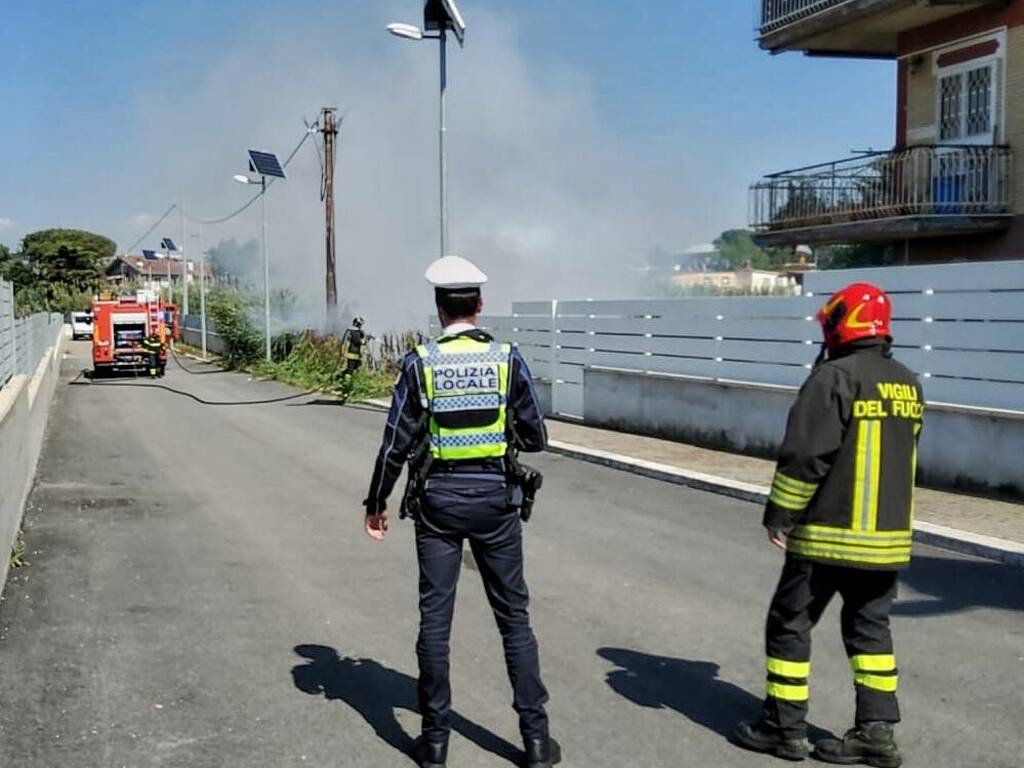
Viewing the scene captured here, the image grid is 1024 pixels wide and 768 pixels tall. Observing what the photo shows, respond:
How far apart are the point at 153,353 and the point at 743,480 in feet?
82.9

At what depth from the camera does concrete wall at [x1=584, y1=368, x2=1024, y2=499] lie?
9.87 meters

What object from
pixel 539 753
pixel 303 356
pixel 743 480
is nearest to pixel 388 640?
pixel 539 753

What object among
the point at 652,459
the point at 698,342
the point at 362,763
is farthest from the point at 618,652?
the point at 698,342

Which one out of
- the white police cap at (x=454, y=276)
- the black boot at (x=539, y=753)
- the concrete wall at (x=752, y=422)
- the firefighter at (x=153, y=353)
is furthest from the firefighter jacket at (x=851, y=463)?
the firefighter at (x=153, y=353)

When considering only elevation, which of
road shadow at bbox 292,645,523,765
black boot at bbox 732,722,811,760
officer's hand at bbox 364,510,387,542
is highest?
officer's hand at bbox 364,510,387,542

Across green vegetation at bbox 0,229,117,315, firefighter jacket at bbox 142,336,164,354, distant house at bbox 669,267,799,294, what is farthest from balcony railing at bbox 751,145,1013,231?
green vegetation at bbox 0,229,117,315

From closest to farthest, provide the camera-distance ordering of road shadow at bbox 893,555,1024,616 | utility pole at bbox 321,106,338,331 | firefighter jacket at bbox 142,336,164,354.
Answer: road shadow at bbox 893,555,1024,616 → firefighter jacket at bbox 142,336,164,354 → utility pole at bbox 321,106,338,331

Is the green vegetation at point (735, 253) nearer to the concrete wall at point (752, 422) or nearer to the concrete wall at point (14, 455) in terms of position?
the concrete wall at point (752, 422)

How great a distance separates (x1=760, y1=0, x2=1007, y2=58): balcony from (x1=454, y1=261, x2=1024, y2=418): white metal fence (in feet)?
24.5

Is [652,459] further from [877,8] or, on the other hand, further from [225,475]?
[877,8]

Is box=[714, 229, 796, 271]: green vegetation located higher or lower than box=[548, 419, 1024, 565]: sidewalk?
higher

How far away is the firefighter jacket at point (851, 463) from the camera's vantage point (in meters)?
4.32

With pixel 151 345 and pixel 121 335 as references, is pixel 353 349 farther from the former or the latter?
pixel 121 335

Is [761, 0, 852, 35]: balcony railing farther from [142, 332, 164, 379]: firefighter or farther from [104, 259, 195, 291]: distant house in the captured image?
[104, 259, 195, 291]: distant house
